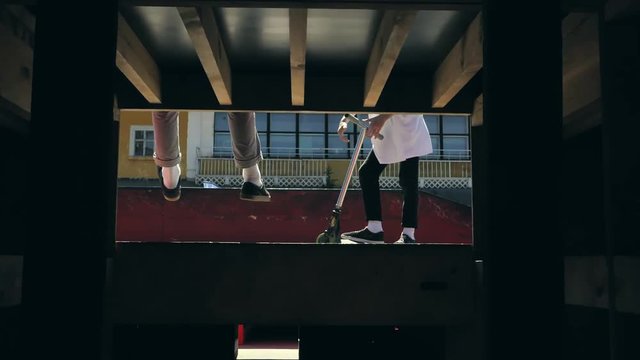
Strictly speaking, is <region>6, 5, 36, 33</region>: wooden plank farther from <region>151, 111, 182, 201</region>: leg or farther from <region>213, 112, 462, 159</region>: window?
<region>213, 112, 462, 159</region>: window

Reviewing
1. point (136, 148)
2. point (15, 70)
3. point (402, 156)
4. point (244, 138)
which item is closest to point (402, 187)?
point (402, 156)

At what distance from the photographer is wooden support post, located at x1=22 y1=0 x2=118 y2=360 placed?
1567mm

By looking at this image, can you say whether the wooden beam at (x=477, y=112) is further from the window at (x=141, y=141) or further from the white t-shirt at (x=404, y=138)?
the window at (x=141, y=141)

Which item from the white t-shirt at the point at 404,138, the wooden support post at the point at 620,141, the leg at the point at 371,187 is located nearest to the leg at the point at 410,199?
the white t-shirt at the point at 404,138

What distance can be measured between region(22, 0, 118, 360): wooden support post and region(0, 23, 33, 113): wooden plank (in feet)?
3.97

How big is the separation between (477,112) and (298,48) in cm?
136

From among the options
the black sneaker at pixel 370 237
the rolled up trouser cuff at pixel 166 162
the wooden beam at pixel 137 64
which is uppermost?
the wooden beam at pixel 137 64

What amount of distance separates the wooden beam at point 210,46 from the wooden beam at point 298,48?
1.23ft

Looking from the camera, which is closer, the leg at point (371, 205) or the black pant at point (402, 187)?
the black pant at point (402, 187)

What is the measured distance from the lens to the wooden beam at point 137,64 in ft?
9.74

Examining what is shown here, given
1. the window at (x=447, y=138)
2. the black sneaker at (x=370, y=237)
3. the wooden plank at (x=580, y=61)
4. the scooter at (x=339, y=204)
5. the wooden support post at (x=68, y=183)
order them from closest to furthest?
1. the wooden support post at (x=68, y=183)
2. the wooden plank at (x=580, y=61)
3. the black sneaker at (x=370, y=237)
4. the scooter at (x=339, y=204)
5. the window at (x=447, y=138)

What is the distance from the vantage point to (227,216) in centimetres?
682

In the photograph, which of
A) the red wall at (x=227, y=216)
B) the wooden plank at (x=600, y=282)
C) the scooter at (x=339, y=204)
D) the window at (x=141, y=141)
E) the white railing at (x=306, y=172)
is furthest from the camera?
the white railing at (x=306, y=172)

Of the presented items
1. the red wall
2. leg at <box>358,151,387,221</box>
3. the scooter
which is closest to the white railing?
the red wall
